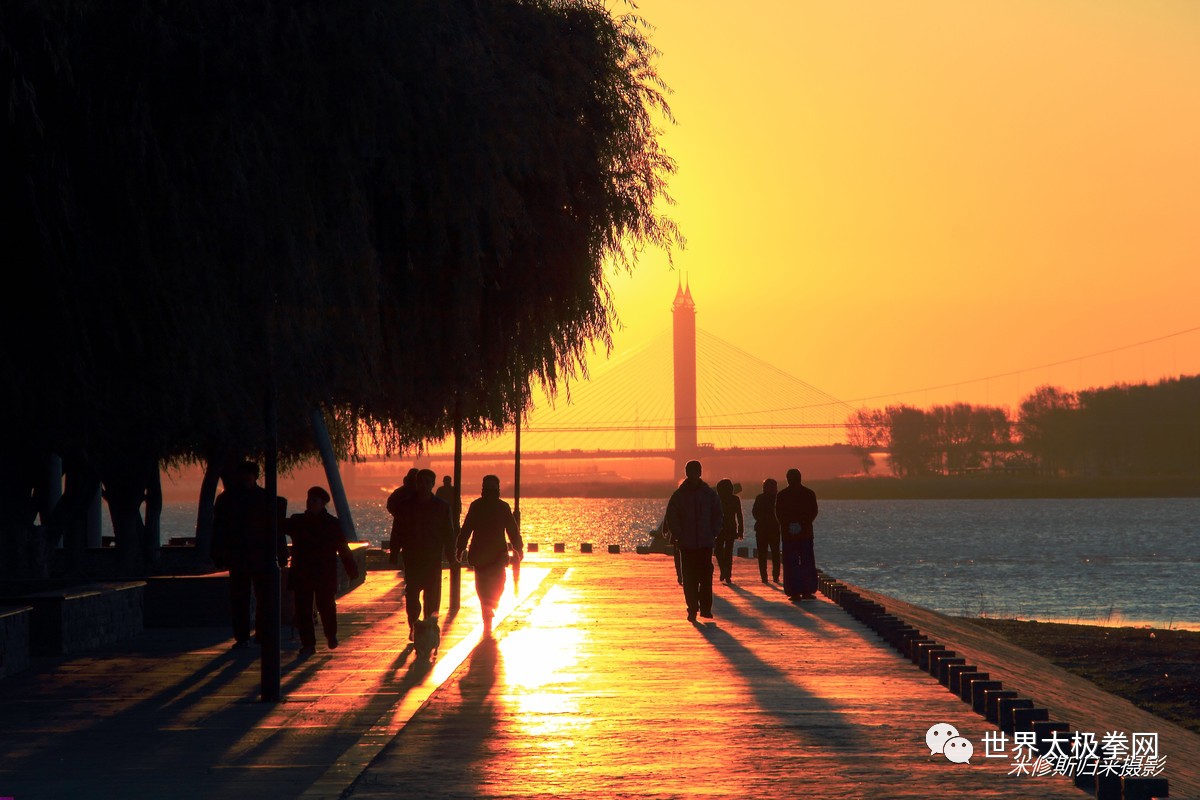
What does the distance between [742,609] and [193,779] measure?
12.1m

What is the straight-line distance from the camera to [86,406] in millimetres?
10984

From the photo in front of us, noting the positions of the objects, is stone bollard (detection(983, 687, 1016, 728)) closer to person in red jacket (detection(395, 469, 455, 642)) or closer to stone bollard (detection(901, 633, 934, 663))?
stone bollard (detection(901, 633, 934, 663))

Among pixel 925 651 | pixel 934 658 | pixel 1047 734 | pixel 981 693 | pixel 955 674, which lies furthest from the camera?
pixel 925 651

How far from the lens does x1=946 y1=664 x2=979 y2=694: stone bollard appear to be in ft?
37.9

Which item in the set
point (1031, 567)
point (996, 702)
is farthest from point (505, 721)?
point (1031, 567)

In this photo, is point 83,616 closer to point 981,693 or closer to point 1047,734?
point 981,693

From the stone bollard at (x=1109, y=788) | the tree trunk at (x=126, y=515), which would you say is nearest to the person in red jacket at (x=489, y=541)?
the tree trunk at (x=126, y=515)

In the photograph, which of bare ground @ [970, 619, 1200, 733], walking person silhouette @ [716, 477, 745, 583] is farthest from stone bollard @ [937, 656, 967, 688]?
walking person silhouette @ [716, 477, 745, 583]

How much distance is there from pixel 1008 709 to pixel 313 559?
6.41 metres

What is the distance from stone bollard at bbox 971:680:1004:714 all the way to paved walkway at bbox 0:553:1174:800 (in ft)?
0.51

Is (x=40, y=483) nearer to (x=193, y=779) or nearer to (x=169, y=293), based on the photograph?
(x=169, y=293)

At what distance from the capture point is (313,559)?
13.9 metres

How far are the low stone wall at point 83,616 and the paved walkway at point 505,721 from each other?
0.90 ft

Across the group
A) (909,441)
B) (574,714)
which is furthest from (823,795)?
(909,441)
